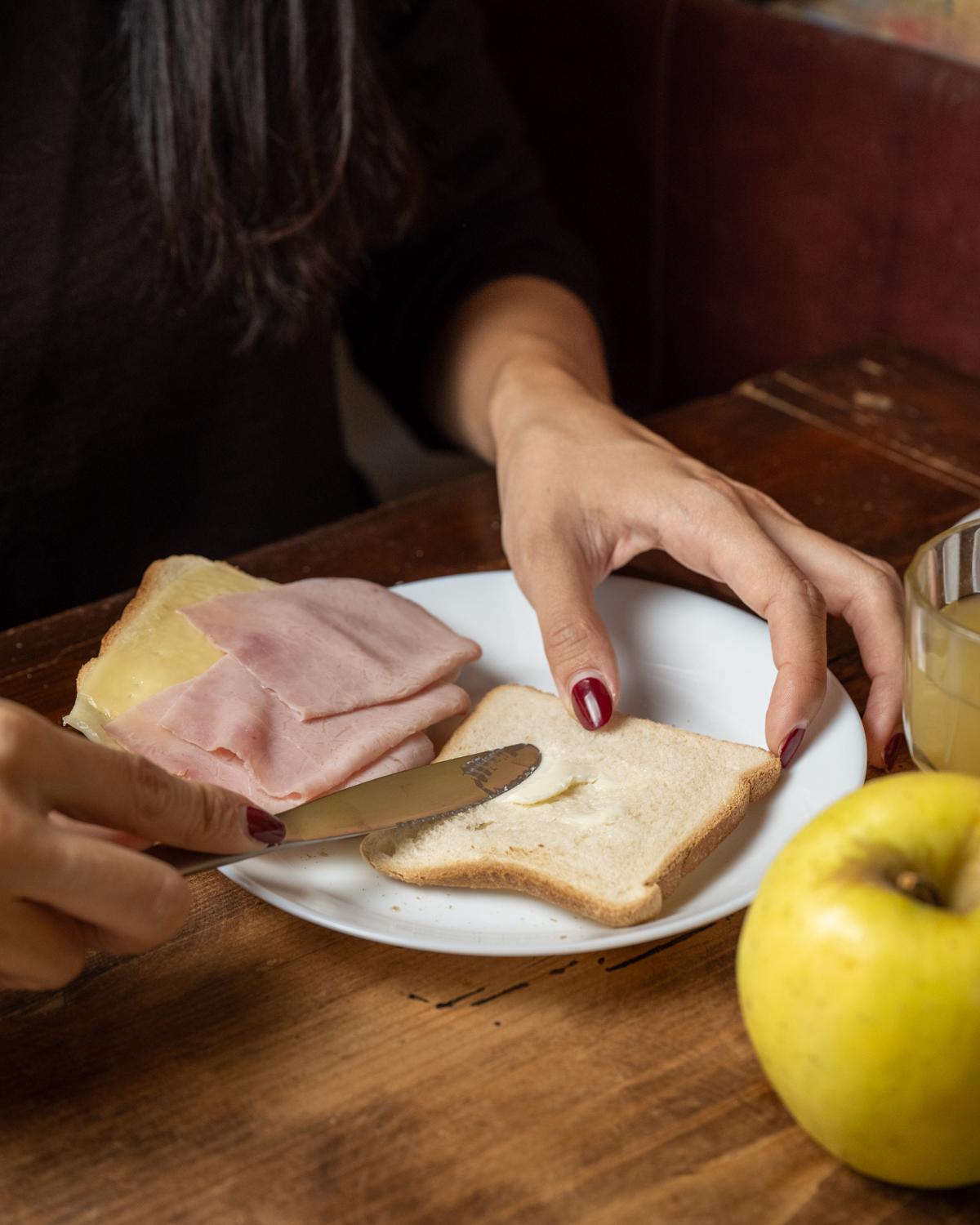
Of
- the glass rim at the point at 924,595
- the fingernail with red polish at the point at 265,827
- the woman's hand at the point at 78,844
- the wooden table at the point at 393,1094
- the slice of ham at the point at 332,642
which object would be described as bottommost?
the wooden table at the point at 393,1094

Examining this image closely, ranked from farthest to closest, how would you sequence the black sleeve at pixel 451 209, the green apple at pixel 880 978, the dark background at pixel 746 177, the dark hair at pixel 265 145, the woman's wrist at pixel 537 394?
the dark background at pixel 746 177 → the black sleeve at pixel 451 209 → the dark hair at pixel 265 145 → the woman's wrist at pixel 537 394 → the green apple at pixel 880 978

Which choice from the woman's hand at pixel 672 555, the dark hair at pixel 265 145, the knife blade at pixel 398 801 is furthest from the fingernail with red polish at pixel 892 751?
the dark hair at pixel 265 145

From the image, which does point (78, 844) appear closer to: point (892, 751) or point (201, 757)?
point (201, 757)

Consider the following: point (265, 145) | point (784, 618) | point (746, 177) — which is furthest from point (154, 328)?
point (746, 177)

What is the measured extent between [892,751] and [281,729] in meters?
0.42

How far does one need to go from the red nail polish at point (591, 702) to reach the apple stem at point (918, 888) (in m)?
0.33

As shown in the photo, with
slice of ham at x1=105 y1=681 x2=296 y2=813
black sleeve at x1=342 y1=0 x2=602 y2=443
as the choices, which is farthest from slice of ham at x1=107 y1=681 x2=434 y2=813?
black sleeve at x1=342 y1=0 x2=602 y2=443

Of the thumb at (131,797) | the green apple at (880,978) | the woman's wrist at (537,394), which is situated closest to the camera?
the green apple at (880,978)

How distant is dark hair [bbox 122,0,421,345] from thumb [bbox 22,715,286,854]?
87cm

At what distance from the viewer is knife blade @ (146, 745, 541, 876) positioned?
2.25 feet

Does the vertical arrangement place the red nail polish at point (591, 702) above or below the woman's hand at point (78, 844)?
below

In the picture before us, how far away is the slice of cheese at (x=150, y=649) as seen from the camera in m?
0.86

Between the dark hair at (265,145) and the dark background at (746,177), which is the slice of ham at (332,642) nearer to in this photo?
the dark hair at (265,145)

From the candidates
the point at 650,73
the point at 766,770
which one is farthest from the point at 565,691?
the point at 650,73
